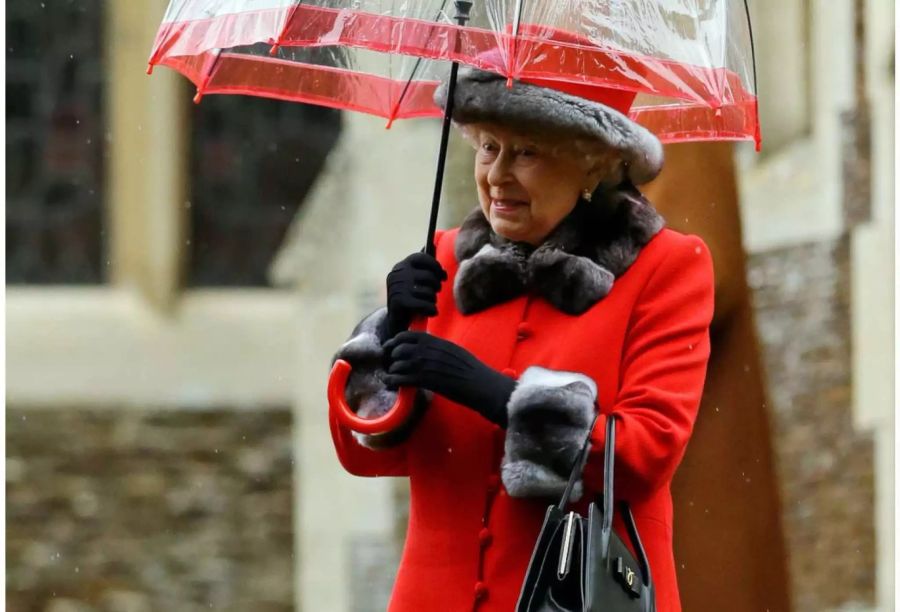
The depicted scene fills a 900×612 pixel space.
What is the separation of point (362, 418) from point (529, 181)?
19.1 inches

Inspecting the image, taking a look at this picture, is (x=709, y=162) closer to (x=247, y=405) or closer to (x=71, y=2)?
(x=247, y=405)

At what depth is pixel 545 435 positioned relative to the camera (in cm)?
266

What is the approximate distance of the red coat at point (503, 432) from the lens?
2.73 meters

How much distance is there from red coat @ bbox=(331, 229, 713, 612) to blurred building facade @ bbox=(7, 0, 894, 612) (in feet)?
7.35

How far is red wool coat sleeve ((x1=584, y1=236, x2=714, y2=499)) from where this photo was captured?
8.74 ft

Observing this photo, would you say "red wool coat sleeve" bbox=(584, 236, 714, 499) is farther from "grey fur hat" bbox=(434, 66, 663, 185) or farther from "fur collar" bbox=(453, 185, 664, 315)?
"grey fur hat" bbox=(434, 66, 663, 185)

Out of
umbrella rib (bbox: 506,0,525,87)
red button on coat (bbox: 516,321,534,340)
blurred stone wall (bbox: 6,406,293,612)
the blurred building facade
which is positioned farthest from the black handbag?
blurred stone wall (bbox: 6,406,293,612)

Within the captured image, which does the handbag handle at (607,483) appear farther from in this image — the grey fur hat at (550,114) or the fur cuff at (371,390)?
the grey fur hat at (550,114)

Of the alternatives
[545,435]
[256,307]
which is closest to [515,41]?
[545,435]

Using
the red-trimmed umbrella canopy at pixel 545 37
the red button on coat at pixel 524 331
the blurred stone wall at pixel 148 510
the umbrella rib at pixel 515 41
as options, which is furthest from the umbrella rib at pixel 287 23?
the blurred stone wall at pixel 148 510

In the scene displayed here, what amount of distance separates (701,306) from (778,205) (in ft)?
8.03

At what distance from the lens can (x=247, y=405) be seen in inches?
225

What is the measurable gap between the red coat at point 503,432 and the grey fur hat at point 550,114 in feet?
0.57

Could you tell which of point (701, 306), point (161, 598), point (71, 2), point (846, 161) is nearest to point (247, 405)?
point (161, 598)
